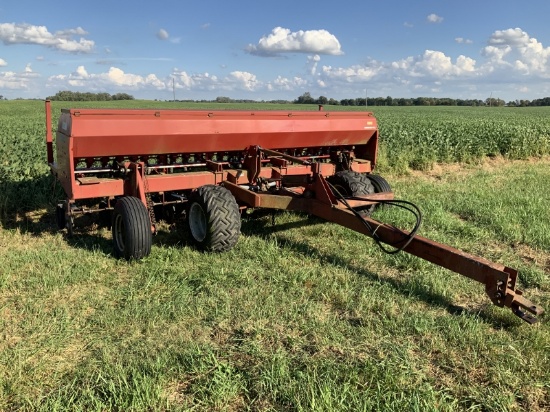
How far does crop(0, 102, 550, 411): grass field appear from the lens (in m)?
2.83

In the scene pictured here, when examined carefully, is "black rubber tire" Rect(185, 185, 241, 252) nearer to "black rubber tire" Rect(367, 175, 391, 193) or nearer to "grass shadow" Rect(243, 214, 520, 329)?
"grass shadow" Rect(243, 214, 520, 329)

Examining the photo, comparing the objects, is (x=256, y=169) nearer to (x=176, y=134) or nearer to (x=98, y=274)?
(x=176, y=134)

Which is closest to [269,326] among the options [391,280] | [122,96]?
[391,280]

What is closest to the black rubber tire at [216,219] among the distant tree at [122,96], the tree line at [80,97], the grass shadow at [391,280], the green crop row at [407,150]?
the grass shadow at [391,280]

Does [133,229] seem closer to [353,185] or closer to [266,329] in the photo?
[266,329]

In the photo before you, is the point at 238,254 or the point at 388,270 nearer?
the point at 388,270

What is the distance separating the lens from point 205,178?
6.06 m

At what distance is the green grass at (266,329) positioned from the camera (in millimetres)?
2826

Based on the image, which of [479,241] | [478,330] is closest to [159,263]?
[478,330]

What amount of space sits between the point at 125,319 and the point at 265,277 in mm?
1468

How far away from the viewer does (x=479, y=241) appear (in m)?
6.05

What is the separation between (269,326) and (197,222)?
2.24 m

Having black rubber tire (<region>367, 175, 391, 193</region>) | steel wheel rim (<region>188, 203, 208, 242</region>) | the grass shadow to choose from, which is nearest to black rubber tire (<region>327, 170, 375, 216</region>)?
black rubber tire (<region>367, 175, 391, 193</region>)

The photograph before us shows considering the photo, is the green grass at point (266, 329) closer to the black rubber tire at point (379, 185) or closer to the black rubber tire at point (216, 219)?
the black rubber tire at point (216, 219)
